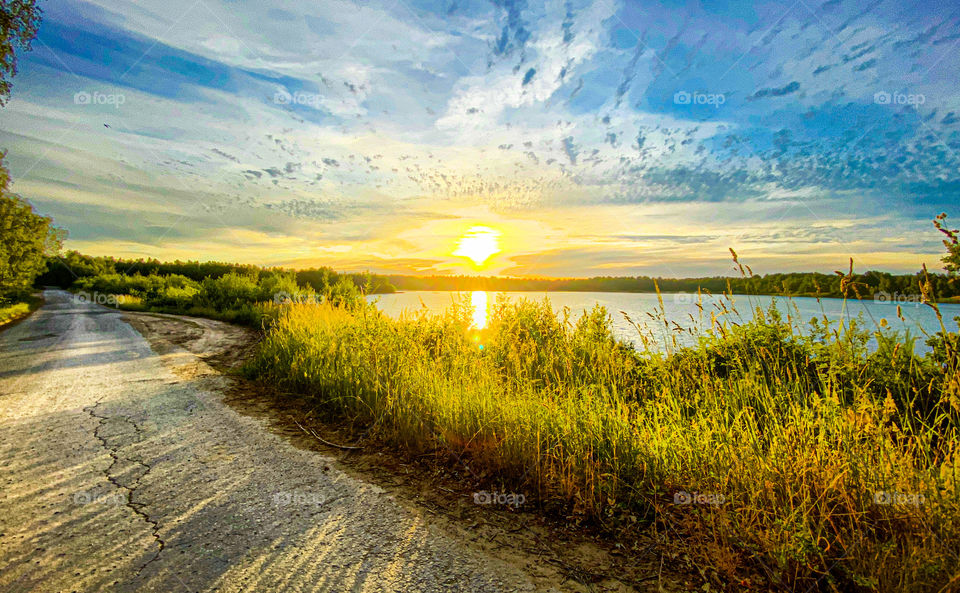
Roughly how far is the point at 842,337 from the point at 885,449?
1.60 m

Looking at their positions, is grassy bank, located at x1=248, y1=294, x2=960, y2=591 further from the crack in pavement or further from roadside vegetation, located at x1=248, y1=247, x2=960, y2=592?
the crack in pavement

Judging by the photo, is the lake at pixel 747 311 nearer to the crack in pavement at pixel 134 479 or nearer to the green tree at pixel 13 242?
the crack in pavement at pixel 134 479

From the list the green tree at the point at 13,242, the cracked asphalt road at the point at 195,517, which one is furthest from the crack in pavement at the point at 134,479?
the green tree at the point at 13,242

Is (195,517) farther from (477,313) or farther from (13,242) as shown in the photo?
(13,242)

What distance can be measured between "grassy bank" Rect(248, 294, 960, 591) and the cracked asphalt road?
1020 millimetres

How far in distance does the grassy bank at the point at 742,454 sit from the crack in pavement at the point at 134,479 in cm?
221

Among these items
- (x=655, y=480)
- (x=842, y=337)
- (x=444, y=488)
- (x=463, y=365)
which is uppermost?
(x=842, y=337)

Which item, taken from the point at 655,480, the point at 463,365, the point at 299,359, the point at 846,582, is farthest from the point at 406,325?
the point at 846,582

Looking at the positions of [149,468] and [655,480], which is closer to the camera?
[655,480]

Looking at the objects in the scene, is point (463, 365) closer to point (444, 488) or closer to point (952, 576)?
point (444, 488)

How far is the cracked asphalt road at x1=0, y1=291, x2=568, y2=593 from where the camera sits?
2.64 m

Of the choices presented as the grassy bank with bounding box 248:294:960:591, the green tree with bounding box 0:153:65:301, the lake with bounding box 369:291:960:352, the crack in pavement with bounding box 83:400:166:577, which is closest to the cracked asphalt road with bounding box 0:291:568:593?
the crack in pavement with bounding box 83:400:166:577

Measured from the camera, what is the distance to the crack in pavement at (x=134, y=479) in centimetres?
301

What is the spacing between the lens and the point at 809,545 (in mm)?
2514
